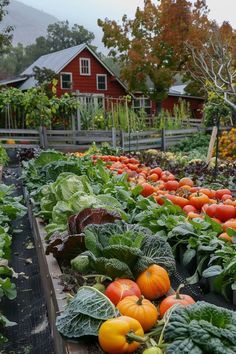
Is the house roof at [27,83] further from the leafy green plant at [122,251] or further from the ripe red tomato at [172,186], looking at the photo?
the leafy green plant at [122,251]

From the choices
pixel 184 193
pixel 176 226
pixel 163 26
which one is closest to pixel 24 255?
pixel 184 193

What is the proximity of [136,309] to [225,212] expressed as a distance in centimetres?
167

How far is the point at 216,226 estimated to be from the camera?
3.12 metres

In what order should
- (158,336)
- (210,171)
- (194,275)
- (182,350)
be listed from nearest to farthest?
(182,350), (158,336), (194,275), (210,171)

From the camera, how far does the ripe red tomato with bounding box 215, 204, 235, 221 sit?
350 centimetres

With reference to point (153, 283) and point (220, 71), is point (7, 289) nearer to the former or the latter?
point (153, 283)

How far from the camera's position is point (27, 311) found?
12.1 feet

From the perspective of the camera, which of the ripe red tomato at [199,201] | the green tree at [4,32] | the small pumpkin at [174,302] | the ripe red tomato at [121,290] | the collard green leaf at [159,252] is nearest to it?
the small pumpkin at [174,302]

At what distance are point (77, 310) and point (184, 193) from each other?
2.61 meters

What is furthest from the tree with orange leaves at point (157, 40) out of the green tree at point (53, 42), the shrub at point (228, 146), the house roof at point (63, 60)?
the green tree at point (53, 42)

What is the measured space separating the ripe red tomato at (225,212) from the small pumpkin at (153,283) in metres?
1.15

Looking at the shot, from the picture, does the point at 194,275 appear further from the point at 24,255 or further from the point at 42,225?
the point at 24,255

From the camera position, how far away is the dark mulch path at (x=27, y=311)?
3.15 metres

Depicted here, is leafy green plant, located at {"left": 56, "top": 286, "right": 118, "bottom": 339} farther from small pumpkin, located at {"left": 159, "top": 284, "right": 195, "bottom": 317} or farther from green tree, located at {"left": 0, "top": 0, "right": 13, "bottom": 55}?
green tree, located at {"left": 0, "top": 0, "right": 13, "bottom": 55}
